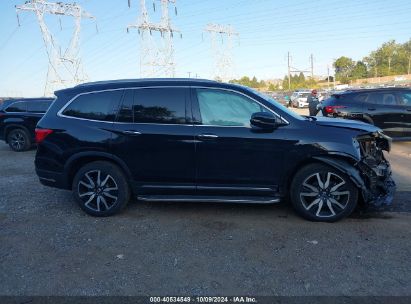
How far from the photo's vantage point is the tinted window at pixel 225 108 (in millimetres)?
4758

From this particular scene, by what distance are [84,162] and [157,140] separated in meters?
1.13

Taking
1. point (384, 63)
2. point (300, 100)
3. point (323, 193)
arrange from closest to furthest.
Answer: point (323, 193)
point (300, 100)
point (384, 63)

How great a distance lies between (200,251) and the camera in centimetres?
402

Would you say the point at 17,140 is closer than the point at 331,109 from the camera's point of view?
No

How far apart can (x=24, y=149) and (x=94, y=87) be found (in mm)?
7637

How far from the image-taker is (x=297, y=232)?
4.46 metres

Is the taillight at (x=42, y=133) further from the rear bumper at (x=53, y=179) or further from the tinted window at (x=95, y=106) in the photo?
the rear bumper at (x=53, y=179)

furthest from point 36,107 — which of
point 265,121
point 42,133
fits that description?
point 265,121

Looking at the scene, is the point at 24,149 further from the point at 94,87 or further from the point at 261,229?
the point at 261,229

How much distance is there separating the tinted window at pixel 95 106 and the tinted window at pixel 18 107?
299 inches

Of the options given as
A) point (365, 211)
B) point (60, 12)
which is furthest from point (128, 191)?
point (60, 12)

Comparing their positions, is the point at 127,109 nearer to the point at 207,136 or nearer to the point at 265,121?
the point at 207,136

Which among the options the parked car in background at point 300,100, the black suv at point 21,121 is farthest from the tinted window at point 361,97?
the parked car in background at point 300,100

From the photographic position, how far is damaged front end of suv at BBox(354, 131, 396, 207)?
4.68m
